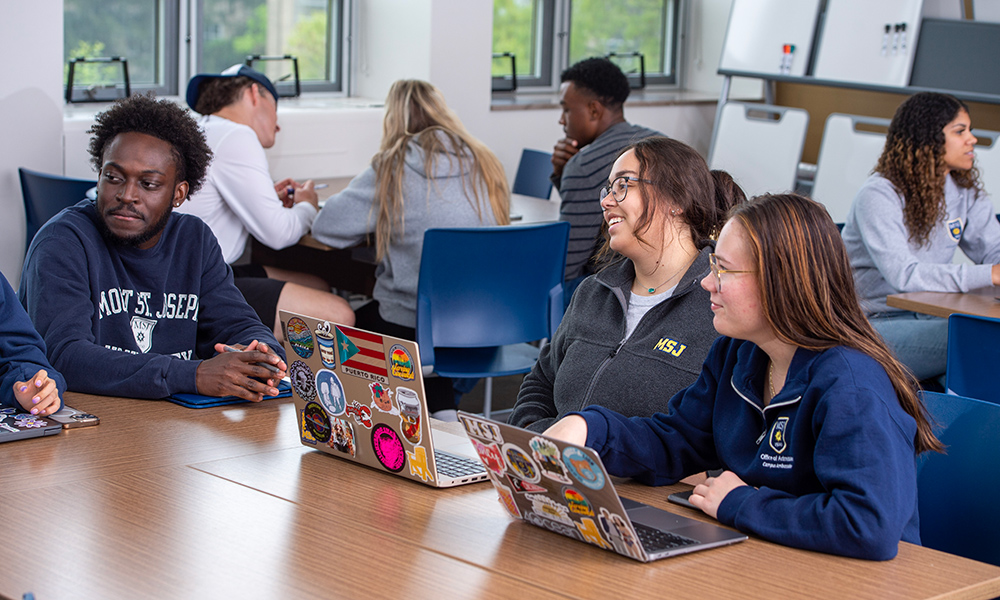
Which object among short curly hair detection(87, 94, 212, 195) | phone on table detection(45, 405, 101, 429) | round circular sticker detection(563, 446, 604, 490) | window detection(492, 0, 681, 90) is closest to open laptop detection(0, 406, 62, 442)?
phone on table detection(45, 405, 101, 429)

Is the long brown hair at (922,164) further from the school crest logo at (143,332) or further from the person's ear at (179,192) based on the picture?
the school crest logo at (143,332)

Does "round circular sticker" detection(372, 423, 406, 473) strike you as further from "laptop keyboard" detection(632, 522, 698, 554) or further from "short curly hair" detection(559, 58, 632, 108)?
"short curly hair" detection(559, 58, 632, 108)

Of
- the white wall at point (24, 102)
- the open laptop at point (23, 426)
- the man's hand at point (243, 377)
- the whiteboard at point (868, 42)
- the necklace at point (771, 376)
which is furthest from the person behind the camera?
the whiteboard at point (868, 42)

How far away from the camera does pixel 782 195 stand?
1447 mm

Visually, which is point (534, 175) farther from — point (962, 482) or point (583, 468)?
point (583, 468)

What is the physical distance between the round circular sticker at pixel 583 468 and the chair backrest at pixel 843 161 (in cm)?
440

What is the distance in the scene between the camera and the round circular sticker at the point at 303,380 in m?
1.58

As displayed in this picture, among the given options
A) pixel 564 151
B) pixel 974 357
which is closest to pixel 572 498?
pixel 974 357

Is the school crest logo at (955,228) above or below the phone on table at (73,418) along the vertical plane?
above

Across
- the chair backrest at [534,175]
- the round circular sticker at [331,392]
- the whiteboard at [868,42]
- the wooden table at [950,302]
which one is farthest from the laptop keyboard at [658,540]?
the whiteboard at [868,42]

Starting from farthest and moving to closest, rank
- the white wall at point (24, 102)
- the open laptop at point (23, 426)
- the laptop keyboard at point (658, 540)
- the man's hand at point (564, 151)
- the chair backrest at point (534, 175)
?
the chair backrest at point (534, 175) → the man's hand at point (564, 151) → the white wall at point (24, 102) → the open laptop at point (23, 426) → the laptop keyboard at point (658, 540)

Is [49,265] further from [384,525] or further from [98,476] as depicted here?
[384,525]

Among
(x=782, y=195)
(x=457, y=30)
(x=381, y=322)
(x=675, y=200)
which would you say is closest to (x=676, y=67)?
(x=457, y=30)

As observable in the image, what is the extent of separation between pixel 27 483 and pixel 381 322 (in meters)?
1.84
